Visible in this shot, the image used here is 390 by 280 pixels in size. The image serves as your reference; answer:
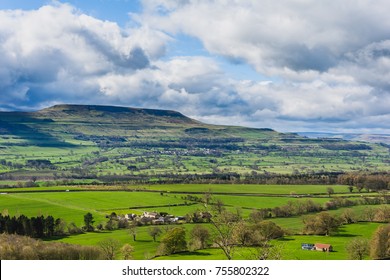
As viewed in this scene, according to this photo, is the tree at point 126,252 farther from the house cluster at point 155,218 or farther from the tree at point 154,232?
the house cluster at point 155,218

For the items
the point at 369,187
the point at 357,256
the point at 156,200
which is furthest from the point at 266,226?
the point at 369,187

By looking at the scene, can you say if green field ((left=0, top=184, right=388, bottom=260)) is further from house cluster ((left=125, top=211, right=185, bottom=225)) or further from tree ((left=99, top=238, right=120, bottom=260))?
house cluster ((left=125, top=211, right=185, bottom=225))

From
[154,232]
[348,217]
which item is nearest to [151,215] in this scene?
[154,232]

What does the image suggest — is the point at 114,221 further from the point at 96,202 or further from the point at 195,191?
the point at 195,191

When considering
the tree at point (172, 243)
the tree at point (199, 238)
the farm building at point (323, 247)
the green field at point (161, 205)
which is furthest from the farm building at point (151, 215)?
the farm building at point (323, 247)

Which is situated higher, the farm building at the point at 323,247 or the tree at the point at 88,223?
the farm building at the point at 323,247

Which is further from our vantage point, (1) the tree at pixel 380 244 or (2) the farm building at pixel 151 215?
(2) the farm building at pixel 151 215
